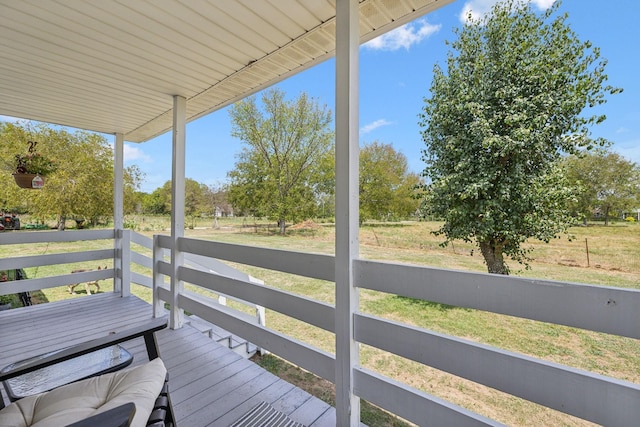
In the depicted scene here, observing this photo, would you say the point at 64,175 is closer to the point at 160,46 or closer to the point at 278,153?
the point at 278,153

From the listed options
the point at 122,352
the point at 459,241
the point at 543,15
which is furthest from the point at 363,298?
the point at 543,15

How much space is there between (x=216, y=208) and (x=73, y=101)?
8.33ft

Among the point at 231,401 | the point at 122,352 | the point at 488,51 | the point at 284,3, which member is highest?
the point at 488,51

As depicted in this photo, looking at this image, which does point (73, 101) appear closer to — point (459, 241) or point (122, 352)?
point (122, 352)

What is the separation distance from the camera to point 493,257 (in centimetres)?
225

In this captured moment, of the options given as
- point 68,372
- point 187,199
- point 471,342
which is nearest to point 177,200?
point 68,372

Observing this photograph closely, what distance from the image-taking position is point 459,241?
2.42 metres

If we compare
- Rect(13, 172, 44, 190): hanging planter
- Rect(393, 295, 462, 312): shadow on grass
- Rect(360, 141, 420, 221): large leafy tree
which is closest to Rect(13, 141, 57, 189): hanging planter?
Rect(13, 172, 44, 190): hanging planter

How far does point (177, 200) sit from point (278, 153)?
118 inches

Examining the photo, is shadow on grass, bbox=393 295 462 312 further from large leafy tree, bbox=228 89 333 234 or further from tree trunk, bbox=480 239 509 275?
large leafy tree, bbox=228 89 333 234

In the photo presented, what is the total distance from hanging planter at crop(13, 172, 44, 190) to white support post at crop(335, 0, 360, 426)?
10.9 ft

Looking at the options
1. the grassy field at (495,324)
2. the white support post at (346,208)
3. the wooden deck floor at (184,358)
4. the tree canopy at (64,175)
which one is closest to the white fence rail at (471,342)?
the white support post at (346,208)

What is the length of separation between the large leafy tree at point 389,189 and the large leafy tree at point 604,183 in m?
1.11

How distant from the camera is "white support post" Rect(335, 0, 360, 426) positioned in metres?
1.33
